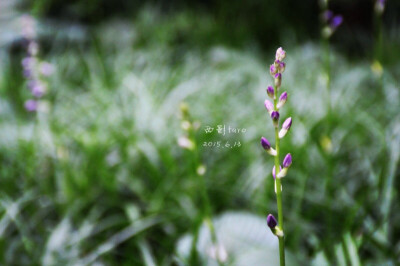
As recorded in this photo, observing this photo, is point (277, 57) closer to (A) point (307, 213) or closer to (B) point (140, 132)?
(A) point (307, 213)

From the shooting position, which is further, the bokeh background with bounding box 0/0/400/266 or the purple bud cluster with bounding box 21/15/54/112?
the purple bud cluster with bounding box 21/15/54/112

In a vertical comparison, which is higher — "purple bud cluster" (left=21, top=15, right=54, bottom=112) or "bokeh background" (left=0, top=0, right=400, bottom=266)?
"purple bud cluster" (left=21, top=15, right=54, bottom=112)

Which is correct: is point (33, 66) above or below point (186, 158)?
above

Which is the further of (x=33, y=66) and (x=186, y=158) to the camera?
(x=186, y=158)

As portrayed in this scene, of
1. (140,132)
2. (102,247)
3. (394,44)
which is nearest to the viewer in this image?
(102,247)

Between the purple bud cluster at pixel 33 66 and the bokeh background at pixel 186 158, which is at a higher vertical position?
the purple bud cluster at pixel 33 66

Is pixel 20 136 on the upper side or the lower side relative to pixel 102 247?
upper

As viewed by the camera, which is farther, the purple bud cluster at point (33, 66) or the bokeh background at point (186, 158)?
the purple bud cluster at point (33, 66)

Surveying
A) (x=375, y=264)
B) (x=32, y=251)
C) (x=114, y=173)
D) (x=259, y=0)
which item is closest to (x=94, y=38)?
(x=259, y=0)
